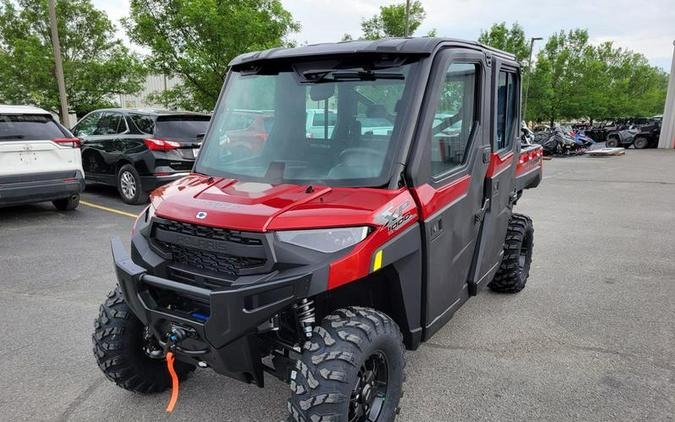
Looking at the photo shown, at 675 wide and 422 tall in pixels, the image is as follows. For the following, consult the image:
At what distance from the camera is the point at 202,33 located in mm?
14734

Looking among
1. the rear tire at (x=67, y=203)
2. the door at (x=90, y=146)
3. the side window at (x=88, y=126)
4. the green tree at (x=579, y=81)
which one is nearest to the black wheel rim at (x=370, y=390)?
the rear tire at (x=67, y=203)

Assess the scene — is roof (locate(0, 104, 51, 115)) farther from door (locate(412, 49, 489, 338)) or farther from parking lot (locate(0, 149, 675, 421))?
door (locate(412, 49, 489, 338))

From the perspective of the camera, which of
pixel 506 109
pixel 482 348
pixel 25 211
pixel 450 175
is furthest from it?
pixel 25 211

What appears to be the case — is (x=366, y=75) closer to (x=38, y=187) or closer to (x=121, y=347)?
(x=121, y=347)

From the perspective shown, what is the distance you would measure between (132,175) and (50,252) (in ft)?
9.48

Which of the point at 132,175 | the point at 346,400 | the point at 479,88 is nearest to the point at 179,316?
the point at 346,400

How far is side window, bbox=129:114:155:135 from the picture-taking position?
8.44 meters

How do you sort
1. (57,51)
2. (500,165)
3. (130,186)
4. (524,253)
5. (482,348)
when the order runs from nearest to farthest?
(500,165) → (482,348) → (524,253) → (130,186) → (57,51)

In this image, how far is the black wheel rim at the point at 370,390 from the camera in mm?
2375

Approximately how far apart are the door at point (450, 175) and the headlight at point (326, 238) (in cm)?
48

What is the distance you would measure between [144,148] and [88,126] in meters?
2.53

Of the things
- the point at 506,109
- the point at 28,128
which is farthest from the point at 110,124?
the point at 506,109

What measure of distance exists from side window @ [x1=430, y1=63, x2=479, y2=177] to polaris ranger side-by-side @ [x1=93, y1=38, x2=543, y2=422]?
0.04 feet

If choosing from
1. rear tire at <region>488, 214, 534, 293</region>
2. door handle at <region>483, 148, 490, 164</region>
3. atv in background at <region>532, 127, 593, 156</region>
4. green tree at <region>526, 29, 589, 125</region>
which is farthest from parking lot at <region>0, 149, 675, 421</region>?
green tree at <region>526, 29, 589, 125</region>
